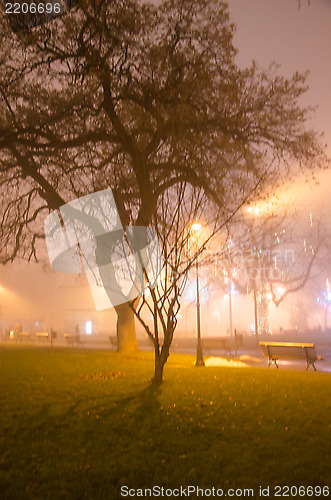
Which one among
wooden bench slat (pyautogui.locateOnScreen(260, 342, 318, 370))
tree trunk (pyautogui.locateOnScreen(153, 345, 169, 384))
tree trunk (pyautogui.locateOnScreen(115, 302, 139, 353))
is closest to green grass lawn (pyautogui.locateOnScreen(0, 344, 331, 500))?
tree trunk (pyautogui.locateOnScreen(153, 345, 169, 384))

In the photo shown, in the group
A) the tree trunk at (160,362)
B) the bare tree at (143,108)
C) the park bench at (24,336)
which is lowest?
the park bench at (24,336)

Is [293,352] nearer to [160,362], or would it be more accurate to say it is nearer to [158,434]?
[160,362]

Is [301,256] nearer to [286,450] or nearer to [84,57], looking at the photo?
[84,57]

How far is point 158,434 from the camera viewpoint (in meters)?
5.96

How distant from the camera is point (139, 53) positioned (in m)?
12.4

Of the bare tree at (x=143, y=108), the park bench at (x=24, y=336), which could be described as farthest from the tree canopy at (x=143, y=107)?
the park bench at (x=24, y=336)

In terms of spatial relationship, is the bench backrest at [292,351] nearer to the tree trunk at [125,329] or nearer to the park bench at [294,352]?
the park bench at [294,352]

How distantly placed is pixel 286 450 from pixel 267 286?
43.1 m

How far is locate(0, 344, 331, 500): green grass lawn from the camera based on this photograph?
4.58 metres

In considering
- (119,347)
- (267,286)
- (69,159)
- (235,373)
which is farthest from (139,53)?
(267,286)

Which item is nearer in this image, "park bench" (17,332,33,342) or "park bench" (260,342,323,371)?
"park bench" (260,342,323,371)

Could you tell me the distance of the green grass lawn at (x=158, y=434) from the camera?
4.58 meters

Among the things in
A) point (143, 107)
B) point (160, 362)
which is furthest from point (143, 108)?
point (160, 362)

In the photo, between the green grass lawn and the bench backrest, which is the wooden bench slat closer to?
the bench backrest
